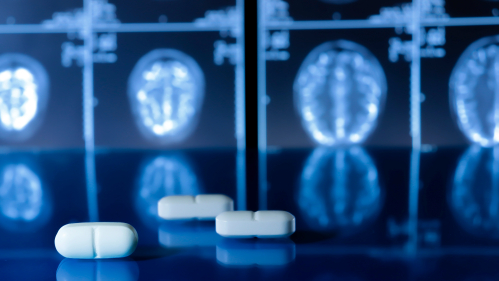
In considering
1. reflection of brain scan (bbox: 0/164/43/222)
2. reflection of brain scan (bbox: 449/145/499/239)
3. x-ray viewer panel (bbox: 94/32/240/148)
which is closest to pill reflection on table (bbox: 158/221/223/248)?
reflection of brain scan (bbox: 0/164/43/222)

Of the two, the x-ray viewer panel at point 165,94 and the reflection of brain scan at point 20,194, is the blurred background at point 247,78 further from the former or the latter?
the reflection of brain scan at point 20,194

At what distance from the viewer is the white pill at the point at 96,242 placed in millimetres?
750

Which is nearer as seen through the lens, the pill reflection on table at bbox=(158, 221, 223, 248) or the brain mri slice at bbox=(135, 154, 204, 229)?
the pill reflection on table at bbox=(158, 221, 223, 248)

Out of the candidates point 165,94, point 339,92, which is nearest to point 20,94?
point 165,94

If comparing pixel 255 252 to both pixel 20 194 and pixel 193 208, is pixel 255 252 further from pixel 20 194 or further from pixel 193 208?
pixel 20 194

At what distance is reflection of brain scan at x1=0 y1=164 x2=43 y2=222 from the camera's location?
114 cm

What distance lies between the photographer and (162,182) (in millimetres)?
1493

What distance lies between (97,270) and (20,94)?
6.20 feet

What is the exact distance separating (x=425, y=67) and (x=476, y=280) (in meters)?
1.77

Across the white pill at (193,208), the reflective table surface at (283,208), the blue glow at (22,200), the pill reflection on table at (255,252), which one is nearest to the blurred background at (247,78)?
the reflective table surface at (283,208)

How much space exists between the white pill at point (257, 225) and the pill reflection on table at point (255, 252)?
2 centimetres

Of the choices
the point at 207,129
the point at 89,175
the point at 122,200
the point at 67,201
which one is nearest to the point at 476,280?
the point at 122,200

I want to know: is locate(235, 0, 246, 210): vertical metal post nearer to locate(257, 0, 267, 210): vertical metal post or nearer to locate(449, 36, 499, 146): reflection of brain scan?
locate(257, 0, 267, 210): vertical metal post

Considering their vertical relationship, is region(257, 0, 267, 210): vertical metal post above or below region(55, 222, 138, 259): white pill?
above
